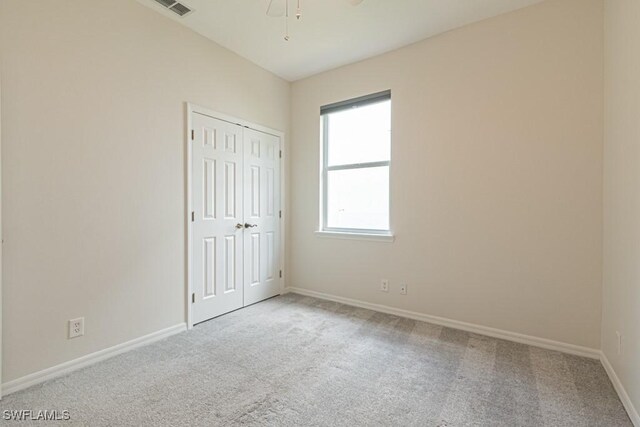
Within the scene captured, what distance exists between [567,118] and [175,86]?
3242mm

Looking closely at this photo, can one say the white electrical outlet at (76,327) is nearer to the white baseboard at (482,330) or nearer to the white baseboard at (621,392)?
the white baseboard at (482,330)

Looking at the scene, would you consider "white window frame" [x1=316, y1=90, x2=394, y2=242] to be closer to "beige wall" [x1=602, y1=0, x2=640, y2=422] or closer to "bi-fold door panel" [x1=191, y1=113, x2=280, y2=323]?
"bi-fold door panel" [x1=191, y1=113, x2=280, y2=323]

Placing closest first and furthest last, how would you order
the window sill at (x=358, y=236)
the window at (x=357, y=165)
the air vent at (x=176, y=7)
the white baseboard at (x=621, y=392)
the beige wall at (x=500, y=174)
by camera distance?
the white baseboard at (x=621, y=392) → the beige wall at (x=500, y=174) → the air vent at (x=176, y=7) → the window sill at (x=358, y=236) → the window at (x=357, y=165)

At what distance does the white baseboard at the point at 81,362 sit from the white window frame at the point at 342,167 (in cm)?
192

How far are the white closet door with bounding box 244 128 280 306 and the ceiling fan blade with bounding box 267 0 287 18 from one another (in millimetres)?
1231

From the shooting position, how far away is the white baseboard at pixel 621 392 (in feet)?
5.09

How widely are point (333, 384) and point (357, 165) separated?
2303 millimetres

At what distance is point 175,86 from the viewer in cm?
267

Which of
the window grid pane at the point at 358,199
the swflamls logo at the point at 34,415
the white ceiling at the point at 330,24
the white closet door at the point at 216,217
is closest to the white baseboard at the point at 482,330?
the window grid pane at the point at 358,199

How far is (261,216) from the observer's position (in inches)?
141

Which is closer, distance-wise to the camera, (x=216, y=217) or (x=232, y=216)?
(x=216, y=217)

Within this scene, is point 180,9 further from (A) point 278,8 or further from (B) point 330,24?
(B) point 330,24

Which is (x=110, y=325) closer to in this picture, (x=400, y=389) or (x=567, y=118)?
(x=400, y=389)

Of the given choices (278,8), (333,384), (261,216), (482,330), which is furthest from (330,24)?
(482,330)
